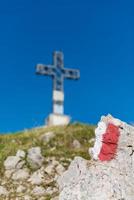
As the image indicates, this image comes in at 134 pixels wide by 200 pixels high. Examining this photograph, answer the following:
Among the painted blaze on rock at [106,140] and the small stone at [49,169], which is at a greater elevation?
the small stone at [49,169]

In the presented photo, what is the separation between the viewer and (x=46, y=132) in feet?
105

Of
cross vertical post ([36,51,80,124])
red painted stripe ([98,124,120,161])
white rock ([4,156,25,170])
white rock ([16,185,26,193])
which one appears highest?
cross vertical post ([36,51,80,124])

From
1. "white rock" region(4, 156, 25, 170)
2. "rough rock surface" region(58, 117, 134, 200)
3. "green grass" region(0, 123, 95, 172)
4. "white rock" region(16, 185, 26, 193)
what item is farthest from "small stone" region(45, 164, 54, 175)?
"rough rock surface" region(58, 117, 134, 200)

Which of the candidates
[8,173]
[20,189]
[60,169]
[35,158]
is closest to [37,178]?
[20,189]

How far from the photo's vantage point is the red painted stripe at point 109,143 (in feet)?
50.6

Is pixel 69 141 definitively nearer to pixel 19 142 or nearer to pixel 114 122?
pixel 19 142

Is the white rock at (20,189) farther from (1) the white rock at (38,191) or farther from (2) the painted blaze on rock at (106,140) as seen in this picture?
(2) the painted blaze on rock at (106,140)

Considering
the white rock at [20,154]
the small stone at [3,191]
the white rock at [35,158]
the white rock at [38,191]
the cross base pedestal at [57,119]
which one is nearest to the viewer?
the white rock at [38,191]

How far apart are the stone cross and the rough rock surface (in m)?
26.9

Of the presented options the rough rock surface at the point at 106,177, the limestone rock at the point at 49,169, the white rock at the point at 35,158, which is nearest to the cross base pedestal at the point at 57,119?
the white rock at the point at 35,158

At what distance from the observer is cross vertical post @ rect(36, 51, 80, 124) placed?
141 feet

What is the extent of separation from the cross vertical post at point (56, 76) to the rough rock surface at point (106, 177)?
2677cm

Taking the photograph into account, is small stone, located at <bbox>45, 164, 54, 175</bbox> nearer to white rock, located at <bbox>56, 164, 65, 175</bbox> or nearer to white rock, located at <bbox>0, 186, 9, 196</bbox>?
white rock, located at <bbox>56, 164, 65, 175</bbox>

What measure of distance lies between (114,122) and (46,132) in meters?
16.4
